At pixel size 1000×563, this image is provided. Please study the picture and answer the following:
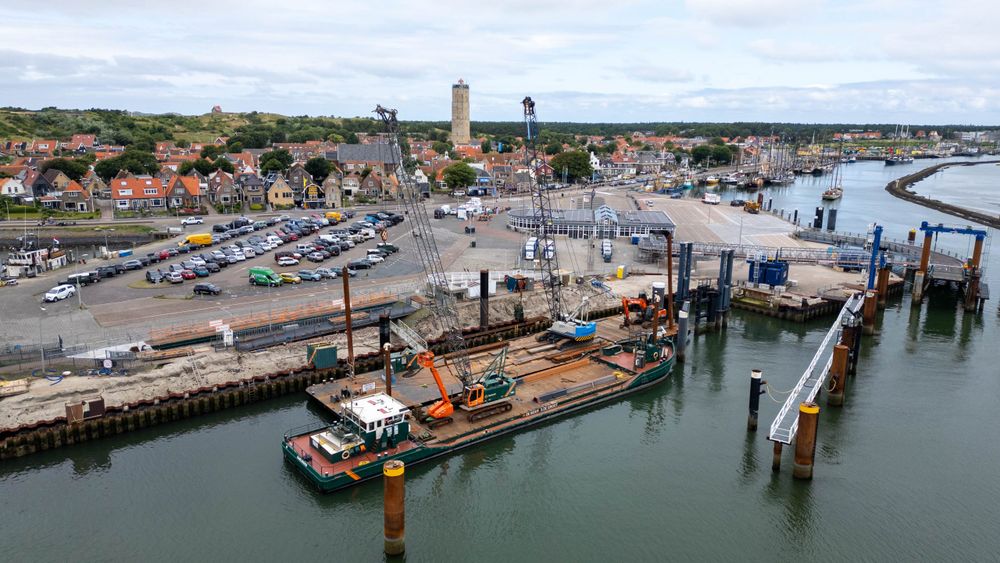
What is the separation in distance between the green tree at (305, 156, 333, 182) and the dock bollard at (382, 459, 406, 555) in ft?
297

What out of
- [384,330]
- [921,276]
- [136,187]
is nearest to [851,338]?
[921,276]

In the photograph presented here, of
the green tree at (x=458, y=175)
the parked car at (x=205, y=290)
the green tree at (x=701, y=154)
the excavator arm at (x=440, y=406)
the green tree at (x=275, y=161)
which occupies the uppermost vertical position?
the green tree at (x=701, y=154)

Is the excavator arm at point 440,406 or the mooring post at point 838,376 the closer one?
the excavator arm at point 440,406

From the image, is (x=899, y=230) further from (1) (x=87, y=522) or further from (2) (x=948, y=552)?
(1) (x=87, y=522)

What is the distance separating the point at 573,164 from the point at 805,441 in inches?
4368

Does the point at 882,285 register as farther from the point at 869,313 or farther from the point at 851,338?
the point at 851,338

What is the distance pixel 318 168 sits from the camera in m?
107

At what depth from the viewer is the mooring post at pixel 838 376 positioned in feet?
116

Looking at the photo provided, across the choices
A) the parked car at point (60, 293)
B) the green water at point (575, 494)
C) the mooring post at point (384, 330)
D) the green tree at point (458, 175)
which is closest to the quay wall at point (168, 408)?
the green water at point (575, 494)

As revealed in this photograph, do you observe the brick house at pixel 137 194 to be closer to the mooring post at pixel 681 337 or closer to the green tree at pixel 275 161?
the green tree at pixel 275 161

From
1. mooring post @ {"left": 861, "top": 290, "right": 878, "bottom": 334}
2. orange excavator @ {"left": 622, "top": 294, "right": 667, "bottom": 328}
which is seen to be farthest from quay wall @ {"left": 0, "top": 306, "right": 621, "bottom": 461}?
mooring post @ {"left": 861, "top": 290, "right": 878, "bottom": 334}

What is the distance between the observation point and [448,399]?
Result: 32.2 m

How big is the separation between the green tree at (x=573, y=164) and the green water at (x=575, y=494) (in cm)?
10138

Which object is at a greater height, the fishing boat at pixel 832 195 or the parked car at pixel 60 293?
the fishing boat at pixel 832 195
